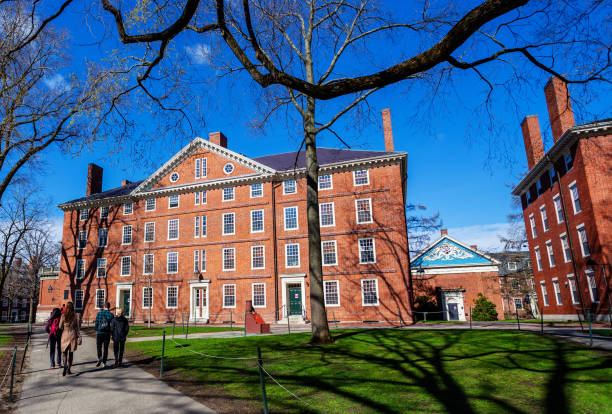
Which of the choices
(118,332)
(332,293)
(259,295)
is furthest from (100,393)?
(259,295)

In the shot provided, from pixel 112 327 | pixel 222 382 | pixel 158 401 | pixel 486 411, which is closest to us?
pixel 486 411

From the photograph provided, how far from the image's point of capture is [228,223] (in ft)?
105

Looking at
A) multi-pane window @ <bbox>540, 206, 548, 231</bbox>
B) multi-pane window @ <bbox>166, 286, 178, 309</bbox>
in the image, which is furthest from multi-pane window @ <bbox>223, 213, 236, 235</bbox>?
multi-pane window @ <bbox>540, 206, 548, 231</bbox>

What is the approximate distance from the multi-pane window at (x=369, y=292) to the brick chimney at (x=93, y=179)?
31.5 metres

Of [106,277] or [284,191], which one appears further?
[106,277]

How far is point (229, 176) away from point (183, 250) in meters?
7.55

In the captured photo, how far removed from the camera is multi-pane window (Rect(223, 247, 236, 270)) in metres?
31.0

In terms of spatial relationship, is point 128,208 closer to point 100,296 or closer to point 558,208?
point 100,296

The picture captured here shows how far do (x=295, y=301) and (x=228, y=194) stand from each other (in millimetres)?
10645

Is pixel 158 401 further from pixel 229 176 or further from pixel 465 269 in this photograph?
pixel 465 269

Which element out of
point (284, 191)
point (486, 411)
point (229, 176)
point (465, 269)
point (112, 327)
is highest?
point (229, 176)

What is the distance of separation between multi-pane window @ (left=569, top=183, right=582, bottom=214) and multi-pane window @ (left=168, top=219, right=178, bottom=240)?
3048 cm

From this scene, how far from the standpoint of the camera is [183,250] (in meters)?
32.8

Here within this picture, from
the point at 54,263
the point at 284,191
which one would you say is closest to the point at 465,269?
the point at 284,191
